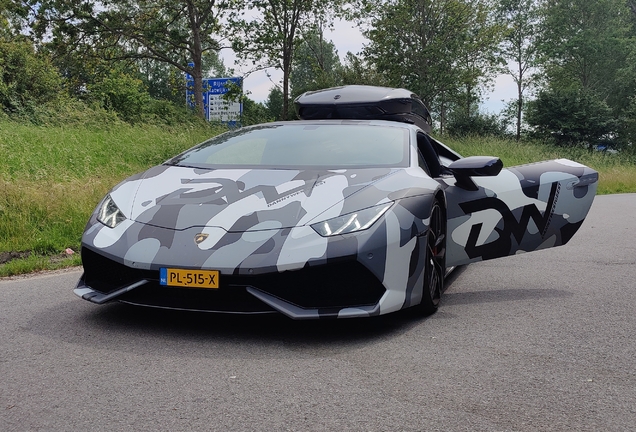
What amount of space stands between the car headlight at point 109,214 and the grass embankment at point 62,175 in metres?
2.02

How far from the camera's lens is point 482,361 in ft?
11.1

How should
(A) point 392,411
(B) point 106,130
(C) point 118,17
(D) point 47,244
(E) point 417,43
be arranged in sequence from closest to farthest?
(A) point 392,411, (D) point 47,244, (B) point 106,130, (C) point 118,17, (E) point 417,43

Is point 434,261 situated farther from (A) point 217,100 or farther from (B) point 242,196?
(A) point 217,100

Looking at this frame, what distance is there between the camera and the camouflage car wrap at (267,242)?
3.55 meters

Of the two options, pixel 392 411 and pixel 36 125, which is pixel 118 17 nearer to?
pixel 36 125

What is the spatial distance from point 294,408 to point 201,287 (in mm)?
1008

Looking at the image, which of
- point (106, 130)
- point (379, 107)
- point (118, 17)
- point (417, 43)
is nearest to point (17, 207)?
point (379, 107)

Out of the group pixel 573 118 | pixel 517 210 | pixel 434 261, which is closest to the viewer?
pixel 434 261

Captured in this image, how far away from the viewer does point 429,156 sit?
205 inches

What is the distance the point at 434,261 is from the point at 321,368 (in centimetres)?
146

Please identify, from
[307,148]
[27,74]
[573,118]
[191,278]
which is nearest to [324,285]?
[191,278]

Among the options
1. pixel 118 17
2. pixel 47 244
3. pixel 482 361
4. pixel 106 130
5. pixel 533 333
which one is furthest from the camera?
pixel 118 17

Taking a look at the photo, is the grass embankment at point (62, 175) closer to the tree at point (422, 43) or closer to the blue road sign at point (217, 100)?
the blue road sign at point (217, 100)

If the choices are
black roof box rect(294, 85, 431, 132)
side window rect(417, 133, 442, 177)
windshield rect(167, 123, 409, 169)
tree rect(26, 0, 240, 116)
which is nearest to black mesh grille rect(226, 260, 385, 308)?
windshield rect(167, 123, 409, 169)
